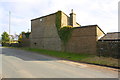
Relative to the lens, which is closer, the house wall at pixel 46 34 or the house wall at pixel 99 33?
the house wall at pixel 99 33

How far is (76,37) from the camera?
16.4 m

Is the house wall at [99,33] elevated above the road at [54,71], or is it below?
above

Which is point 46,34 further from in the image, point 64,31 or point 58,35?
point 64,31

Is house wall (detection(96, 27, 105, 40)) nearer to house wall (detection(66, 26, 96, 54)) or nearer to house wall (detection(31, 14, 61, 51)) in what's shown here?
house wall (detection(66, 26, 96, 54))

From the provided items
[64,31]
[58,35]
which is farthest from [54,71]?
[58,35]

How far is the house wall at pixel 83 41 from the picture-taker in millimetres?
14294

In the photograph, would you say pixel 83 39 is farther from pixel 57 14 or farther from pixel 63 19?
pixel 57 14

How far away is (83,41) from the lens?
15.3 metres

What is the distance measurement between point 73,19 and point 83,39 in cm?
663

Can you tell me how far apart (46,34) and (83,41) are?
→ 9.89 m

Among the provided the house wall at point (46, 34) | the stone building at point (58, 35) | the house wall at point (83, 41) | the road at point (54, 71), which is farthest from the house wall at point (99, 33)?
the house wall at point (46, 34)

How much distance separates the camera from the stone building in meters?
14.6

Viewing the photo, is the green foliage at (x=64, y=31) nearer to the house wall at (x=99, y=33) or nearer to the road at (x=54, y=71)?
the house wall at (x=99, y=33)

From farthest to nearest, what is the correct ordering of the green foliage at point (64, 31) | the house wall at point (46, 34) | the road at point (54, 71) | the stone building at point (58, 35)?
the house wall at point (46, 34), the green foliage at point (64, 31), the stone building at point (58, 35), the road at point (54, 71)
